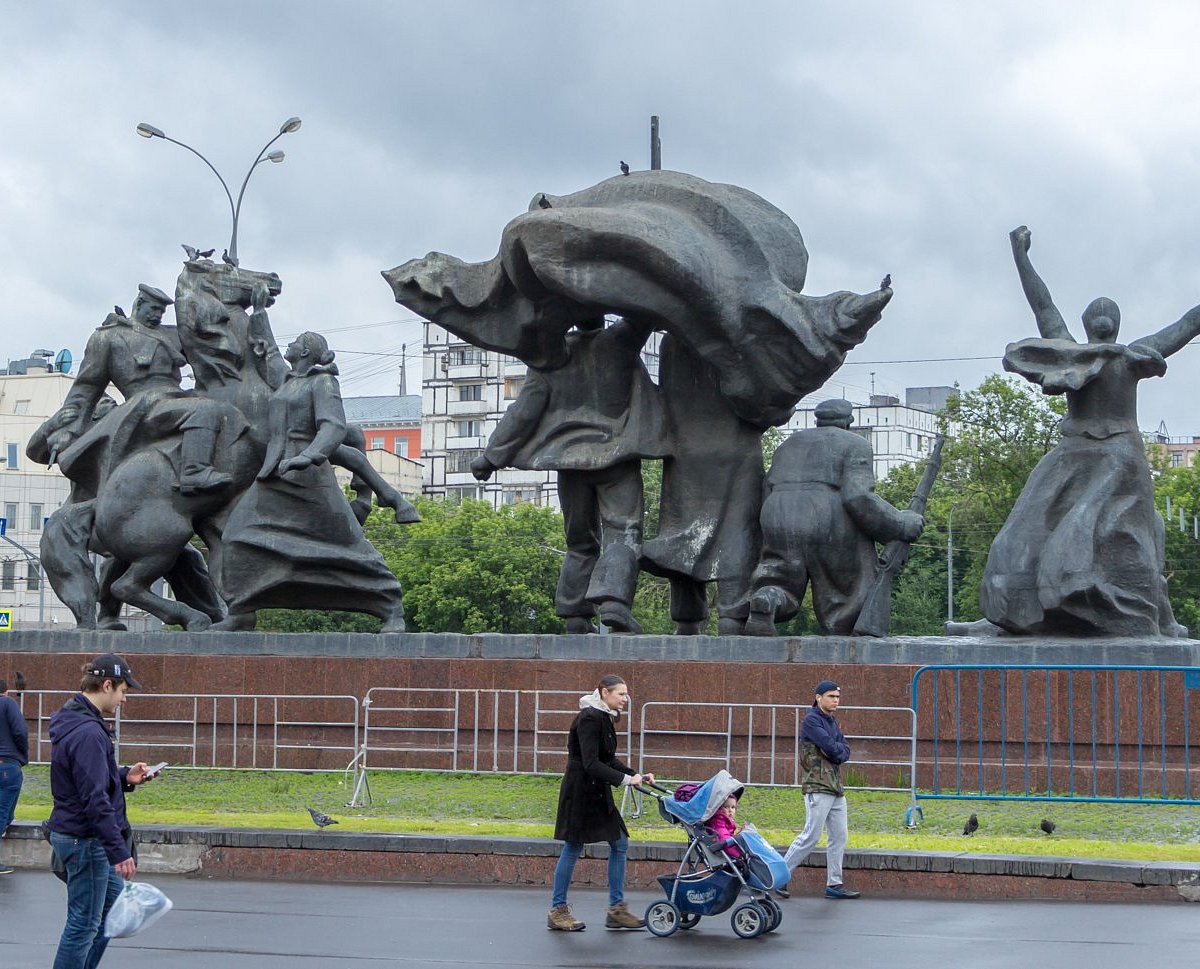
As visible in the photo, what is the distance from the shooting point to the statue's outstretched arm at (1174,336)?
48.5 feet

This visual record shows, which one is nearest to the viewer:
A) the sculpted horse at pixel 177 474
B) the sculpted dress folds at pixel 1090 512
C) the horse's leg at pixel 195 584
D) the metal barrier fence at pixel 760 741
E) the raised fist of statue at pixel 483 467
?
the metal barrier fence at pixel 760 741

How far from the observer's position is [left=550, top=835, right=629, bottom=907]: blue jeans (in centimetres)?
966

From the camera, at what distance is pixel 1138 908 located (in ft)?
33.1

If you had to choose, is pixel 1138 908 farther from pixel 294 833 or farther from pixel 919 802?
pixel 294 833

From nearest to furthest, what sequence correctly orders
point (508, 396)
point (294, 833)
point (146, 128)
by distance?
point (294, 833)
point (146, 128)
point (508, 396)

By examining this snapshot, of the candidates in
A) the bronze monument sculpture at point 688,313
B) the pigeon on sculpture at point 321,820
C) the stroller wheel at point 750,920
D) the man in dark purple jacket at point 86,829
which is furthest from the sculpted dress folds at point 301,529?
the man in dark purple jacket at point 86,829

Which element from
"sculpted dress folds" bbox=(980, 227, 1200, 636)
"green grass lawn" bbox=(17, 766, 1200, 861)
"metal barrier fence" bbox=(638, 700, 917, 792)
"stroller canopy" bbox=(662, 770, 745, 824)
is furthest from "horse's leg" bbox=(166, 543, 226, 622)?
"stroller canopy" bbox=(662, 770, 745, 824)

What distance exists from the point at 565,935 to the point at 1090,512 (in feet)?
21.7

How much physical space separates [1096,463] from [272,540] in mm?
7025

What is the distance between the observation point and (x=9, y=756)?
40.3 ft

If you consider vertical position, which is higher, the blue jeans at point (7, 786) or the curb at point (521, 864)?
the blue jeans at point (7, 786)

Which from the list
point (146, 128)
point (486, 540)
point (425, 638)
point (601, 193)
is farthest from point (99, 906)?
point (486, 540)

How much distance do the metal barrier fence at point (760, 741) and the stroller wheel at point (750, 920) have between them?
14.7 feet

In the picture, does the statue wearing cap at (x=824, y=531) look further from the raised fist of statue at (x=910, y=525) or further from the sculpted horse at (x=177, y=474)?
the sculpted horse at (x=177, y=474)
